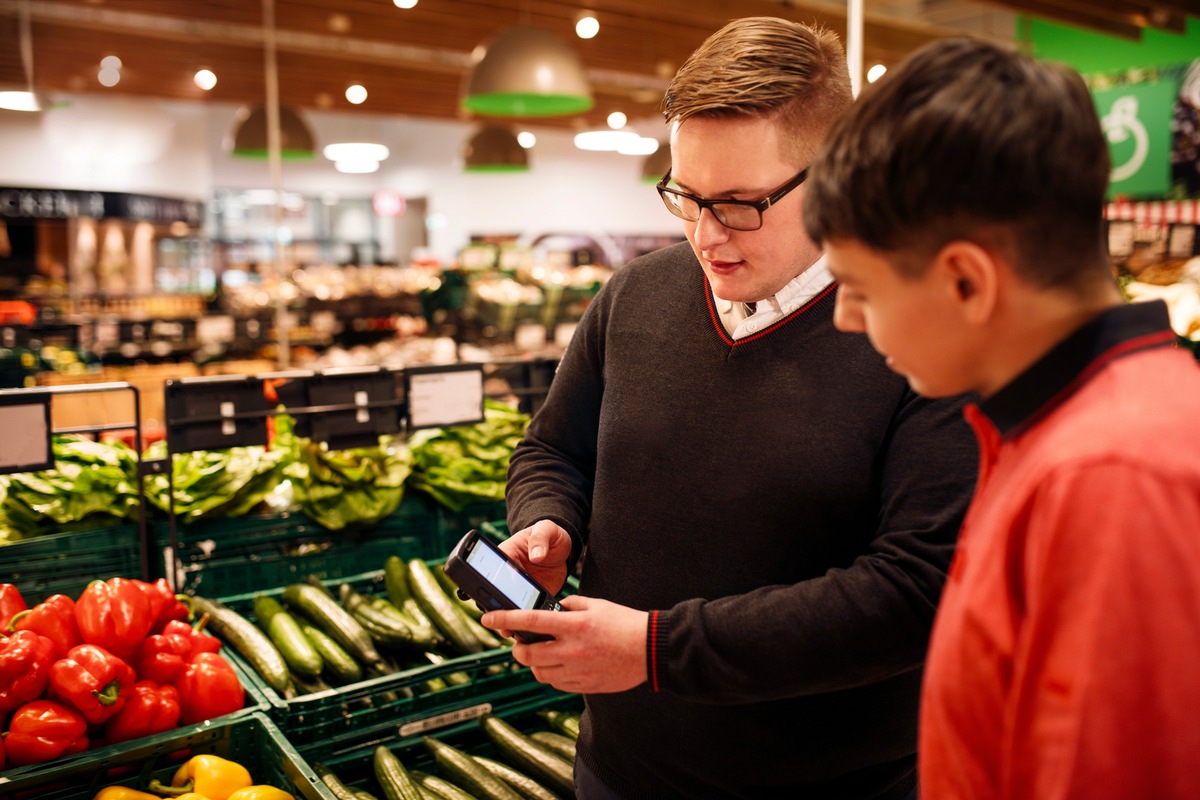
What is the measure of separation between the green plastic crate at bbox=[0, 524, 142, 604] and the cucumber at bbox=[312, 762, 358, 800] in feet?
3.29

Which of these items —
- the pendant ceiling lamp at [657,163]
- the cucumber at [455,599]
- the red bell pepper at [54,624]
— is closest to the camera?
the red bell pepper at [54,624]

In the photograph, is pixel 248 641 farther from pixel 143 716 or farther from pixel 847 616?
pixel 847 616

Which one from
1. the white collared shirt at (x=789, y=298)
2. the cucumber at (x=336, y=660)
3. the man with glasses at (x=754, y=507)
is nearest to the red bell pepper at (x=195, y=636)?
the cucumber at (x=336, y=660)

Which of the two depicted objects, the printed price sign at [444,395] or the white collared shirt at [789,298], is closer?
the white collared shirt at [789,298]

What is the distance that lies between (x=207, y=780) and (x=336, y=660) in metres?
0.49

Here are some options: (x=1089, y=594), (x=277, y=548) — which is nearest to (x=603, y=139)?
(x=277, y=548)

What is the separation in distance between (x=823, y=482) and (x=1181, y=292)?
333 centimetres

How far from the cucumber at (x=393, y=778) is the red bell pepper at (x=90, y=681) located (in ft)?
1.85

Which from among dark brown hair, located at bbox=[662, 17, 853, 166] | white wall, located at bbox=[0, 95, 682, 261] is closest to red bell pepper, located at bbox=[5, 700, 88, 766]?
dark brown hair, located at bbox=[662, 17, 853, 166]

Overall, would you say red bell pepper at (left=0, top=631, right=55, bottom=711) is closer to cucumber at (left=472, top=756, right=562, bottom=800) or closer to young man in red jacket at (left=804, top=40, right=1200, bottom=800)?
cucumber at (left=472, top=756, right=562, bottom=800)

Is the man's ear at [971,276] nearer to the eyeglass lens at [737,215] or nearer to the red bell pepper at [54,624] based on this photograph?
the eyeglass lens at [737,215]

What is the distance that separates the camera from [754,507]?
4.35 feet

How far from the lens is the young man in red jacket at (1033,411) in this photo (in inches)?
24.2

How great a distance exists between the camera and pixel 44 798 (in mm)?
1846
